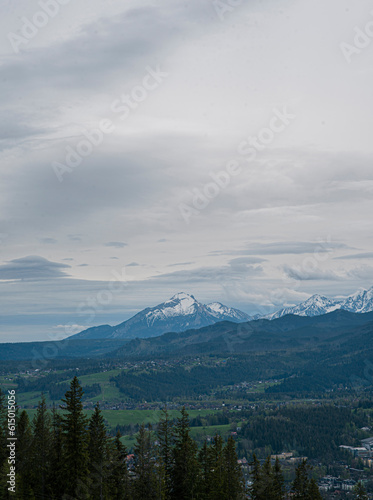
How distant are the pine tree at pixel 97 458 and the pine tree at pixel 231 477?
52.4ft

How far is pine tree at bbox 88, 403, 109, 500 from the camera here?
4853cm

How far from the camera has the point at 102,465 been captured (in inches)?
1980

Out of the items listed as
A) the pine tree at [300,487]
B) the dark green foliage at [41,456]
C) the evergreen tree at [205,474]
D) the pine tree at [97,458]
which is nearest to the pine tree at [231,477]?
the evergreen tree at [205,474]

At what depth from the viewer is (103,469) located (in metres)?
50.2

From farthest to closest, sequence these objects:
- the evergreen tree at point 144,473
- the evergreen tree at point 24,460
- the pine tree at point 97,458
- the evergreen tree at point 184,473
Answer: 1. the evergreen tree at point 184,473
2. the evergreen tree at point 144,473
3. the evergreen tree at point 24,460
4. the pine tree at point 97,458

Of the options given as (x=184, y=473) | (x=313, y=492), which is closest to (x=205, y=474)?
(x=184, y=473)

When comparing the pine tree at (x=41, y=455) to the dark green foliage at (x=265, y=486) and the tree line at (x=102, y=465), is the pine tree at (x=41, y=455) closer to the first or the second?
the tree line at (x=102, y=465)

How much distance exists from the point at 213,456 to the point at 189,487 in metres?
5.23

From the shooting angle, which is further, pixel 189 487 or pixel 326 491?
pixel 326 491

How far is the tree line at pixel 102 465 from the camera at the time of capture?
48.1 meters

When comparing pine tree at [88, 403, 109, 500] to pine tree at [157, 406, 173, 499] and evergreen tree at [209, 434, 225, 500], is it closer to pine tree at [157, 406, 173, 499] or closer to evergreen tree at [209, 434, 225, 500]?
pine tree at [157, 406, 173, 499]

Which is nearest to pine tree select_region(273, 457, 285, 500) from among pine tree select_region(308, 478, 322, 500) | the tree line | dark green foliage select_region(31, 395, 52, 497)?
pine tree select_region(308, 478, 322, 500)

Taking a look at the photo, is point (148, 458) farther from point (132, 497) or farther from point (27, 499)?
point (27, 499)

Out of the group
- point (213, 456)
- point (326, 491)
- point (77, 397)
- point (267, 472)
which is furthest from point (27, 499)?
point (326, 491)
